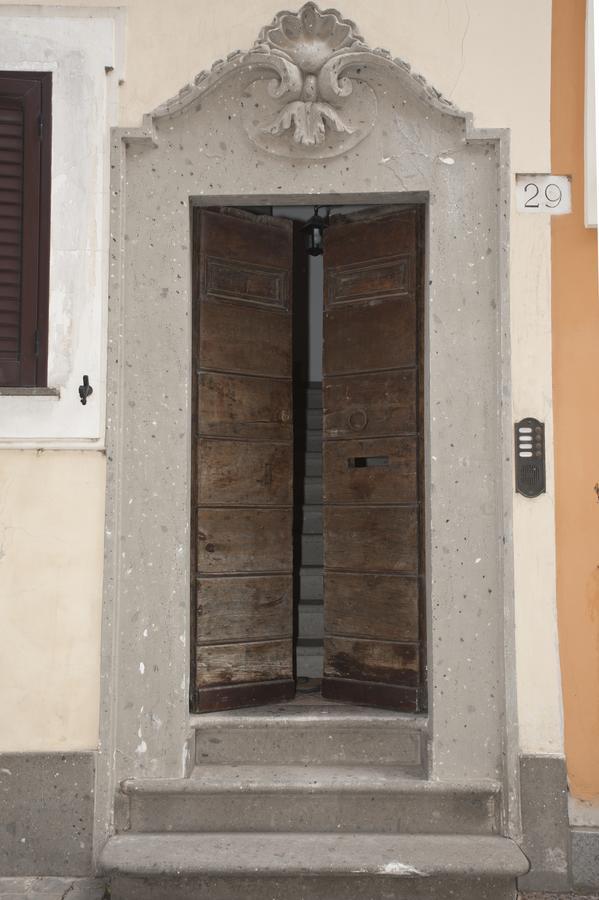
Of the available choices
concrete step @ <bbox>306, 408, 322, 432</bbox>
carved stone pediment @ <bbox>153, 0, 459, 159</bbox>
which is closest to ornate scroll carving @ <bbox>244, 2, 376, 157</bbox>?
carved stone pediment @ <bbox>153, 0, 459, 159</bbox>

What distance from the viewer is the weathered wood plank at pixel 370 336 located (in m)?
4.79

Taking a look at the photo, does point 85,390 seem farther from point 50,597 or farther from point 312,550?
point 312,550

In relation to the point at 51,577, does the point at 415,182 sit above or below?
above

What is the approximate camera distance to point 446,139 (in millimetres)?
4461

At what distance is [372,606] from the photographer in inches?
191

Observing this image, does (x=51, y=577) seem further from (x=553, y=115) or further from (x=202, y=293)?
(x=553, y=115)

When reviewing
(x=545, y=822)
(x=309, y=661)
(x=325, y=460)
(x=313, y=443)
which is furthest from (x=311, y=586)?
(x=545, y=822)

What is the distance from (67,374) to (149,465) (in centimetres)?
57

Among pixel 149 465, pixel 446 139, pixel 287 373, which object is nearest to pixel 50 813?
pixel 149 465

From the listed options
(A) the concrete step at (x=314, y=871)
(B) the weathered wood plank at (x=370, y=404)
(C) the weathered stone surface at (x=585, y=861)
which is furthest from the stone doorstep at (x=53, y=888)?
(B) the weathered wood plank at (x=370, y=404)

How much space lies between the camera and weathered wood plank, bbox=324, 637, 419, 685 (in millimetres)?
4688

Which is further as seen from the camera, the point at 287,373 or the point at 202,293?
the point at 287,373

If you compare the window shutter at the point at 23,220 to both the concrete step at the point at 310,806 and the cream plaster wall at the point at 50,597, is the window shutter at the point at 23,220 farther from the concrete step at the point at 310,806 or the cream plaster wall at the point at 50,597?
the concrete step at the point at 310,806

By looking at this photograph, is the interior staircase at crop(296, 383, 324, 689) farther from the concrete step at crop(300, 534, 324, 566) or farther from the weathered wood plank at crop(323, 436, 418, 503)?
the weathered wood plank at crop(323, 436, 418, 503)
